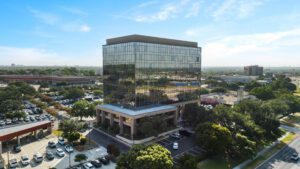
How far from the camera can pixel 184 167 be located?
1176 inches

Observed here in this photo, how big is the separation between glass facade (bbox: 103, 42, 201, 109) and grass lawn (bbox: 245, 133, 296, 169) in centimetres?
2624

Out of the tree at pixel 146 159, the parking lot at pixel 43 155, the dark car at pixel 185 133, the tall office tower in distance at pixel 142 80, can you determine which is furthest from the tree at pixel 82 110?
the tree at pixel 146 159

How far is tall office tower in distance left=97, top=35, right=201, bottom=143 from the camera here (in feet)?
159

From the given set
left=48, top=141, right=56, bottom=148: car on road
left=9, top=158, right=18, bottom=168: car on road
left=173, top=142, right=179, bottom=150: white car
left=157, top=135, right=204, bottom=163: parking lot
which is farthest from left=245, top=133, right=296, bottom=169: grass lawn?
left=9, top=158, right=18, bottom=168: car on road

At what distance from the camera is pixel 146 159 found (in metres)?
27.0

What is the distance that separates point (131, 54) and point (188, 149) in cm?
2574

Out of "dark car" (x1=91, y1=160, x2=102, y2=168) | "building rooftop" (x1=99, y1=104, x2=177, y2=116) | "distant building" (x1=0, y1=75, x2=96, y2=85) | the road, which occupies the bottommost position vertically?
the road

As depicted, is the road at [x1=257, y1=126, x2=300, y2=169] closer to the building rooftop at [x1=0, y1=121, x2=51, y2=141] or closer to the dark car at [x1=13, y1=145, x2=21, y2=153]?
the dark car at [x1=13, y1=145, x2=21, y2=153]

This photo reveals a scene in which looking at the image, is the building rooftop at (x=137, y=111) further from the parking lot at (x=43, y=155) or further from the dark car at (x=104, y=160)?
the dark car at (x=104, y=160)

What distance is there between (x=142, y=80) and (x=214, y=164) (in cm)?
2483

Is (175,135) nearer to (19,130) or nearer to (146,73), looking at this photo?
(146,73)

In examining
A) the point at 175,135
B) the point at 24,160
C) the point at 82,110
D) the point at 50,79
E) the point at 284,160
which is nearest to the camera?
the point at 24,160

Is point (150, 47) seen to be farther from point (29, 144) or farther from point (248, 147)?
point (29, 144)

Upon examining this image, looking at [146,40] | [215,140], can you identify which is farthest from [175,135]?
[146,40]
